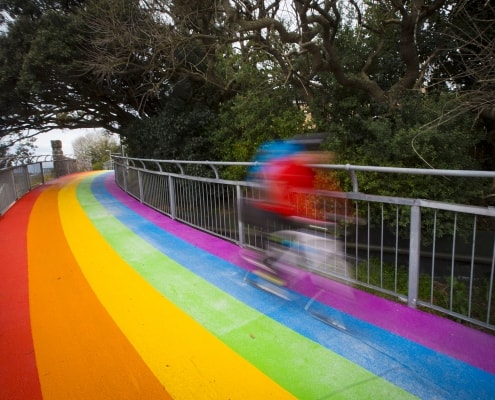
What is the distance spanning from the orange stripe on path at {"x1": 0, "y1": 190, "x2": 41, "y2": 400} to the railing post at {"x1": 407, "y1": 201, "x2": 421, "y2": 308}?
3.30m

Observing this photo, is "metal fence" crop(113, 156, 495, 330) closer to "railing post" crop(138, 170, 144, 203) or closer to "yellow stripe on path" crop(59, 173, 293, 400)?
"railing post" crop(138, 170, 144, 203)

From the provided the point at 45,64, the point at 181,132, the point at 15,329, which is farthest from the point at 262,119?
the point at 45,64

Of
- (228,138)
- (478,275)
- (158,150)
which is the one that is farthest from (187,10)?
(478,275)

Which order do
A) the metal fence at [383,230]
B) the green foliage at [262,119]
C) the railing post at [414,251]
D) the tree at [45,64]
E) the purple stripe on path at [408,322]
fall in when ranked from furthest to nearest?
the tree at [45,64], the green foliage at [262,119], the metal fence at [383,230], the railing post at [414,251], the purple stripe on path at [408,322]

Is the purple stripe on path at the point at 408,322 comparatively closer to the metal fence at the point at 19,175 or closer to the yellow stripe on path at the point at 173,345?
the yellow stripe on path at the point at 173,345

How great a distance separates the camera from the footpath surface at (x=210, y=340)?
2328mm

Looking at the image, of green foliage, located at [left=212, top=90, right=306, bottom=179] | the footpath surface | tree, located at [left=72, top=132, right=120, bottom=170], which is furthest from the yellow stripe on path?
A: tree, located at [left=72, top=132, right=120, bottom=170]

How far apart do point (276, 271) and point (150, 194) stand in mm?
6010

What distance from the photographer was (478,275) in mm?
7090

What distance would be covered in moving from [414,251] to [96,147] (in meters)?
42.0

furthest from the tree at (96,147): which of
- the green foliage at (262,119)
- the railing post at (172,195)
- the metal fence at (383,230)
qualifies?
the metal fence at (383,230)

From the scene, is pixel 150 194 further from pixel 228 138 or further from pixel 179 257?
pixel 179 257

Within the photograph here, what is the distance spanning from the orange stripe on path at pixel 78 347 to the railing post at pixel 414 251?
245cm

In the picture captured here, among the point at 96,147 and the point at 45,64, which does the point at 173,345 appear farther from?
the point at 96,147
